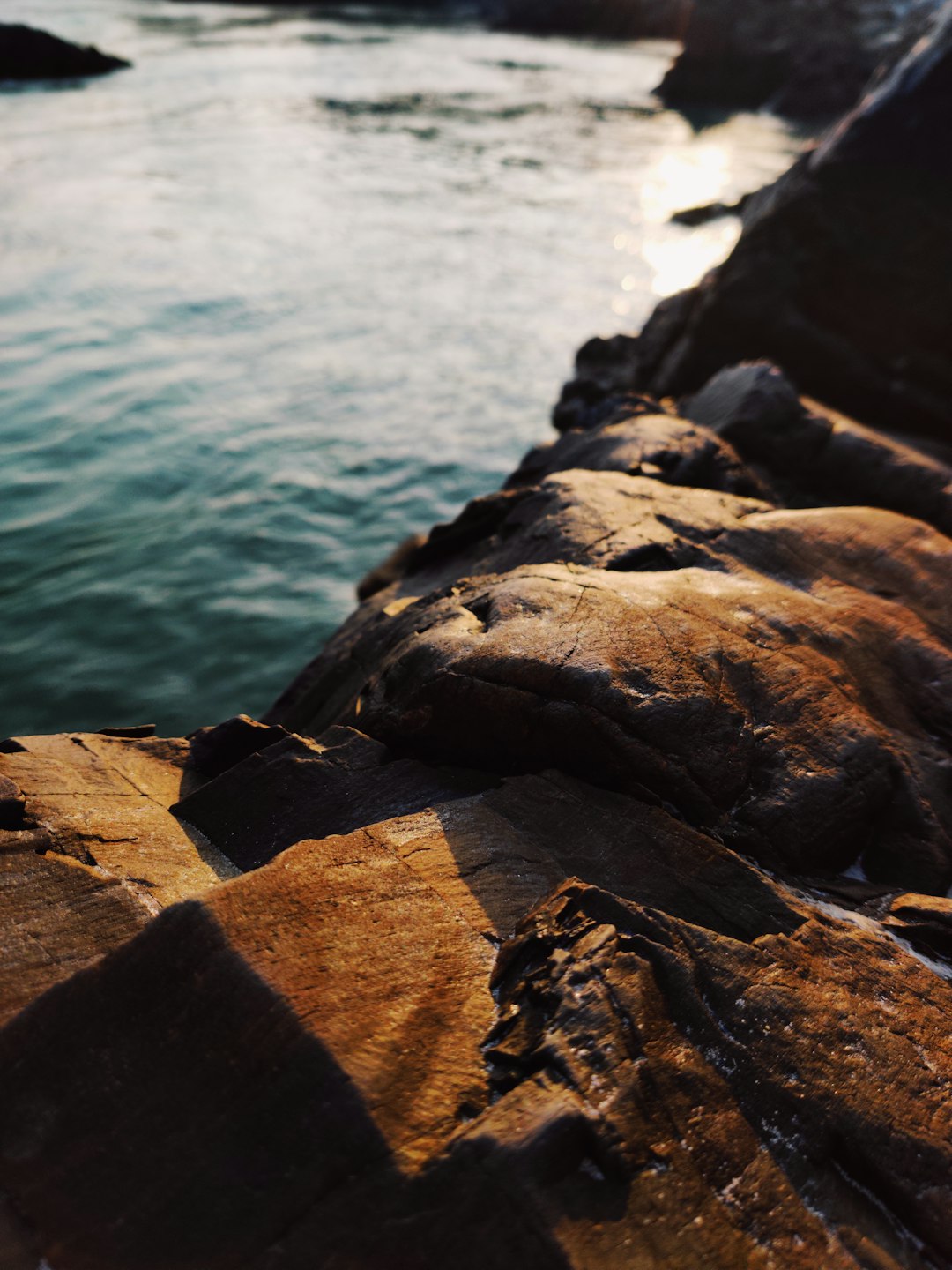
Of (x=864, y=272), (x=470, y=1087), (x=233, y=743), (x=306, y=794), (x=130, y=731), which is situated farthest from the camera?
(x=864, y=272)

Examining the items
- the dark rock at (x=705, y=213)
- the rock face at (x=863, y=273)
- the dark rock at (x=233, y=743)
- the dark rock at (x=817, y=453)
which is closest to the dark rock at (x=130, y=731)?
the dark rock at (x=233, y=743)

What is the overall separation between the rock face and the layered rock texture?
198 inches

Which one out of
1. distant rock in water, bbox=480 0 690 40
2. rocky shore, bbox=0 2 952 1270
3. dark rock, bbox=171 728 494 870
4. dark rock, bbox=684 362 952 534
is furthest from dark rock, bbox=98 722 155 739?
distant rock in water, bbox=480 0 690 40

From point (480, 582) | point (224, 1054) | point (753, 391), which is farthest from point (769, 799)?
point (753, 391)

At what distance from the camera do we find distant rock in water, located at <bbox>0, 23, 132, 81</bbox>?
31969 mm

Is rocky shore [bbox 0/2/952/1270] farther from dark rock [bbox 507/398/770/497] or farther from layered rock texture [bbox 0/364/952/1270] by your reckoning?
dark rock [bbox 507/398/770/497]

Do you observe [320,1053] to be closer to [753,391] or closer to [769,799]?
[769,799]

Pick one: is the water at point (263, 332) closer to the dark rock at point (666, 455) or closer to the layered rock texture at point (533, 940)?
the dark rock at point (666, 455)

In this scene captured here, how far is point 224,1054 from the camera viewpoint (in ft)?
9.16

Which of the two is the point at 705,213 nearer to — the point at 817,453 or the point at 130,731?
the point at 817,453

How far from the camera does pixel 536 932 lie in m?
3.33

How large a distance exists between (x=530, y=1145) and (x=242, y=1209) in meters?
0.81

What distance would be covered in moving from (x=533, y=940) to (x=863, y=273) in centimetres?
973

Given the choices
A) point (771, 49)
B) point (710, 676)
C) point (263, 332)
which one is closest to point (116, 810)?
point (710, 676)
